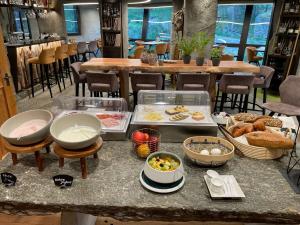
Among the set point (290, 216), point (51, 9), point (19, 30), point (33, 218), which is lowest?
point (33, 218)

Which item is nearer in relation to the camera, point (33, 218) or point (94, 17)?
point (33, 218)

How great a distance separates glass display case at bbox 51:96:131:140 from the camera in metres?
1.47

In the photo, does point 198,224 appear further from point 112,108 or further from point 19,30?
point 19,30

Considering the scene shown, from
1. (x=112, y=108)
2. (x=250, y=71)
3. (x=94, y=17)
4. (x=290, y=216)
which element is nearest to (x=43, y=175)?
(x=112, y=108)

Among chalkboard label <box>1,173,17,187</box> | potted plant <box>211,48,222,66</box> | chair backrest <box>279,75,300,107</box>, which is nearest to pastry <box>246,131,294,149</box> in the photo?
chalkboard label <box>1,173,17,187</box>

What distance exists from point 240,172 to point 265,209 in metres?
0.24

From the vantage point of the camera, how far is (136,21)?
1059cm

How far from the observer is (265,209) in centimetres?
98

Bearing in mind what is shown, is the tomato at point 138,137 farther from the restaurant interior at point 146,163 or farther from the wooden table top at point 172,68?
the wooden table top at point 172,68

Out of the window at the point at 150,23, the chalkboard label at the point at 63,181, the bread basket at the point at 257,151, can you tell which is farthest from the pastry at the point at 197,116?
the window at the point at 150,23

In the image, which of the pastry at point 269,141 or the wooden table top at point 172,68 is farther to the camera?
the wooden table top at point 172,68

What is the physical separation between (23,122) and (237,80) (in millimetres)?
3067

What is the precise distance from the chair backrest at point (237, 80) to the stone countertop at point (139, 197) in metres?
2.49

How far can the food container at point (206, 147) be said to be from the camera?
1177 mm
